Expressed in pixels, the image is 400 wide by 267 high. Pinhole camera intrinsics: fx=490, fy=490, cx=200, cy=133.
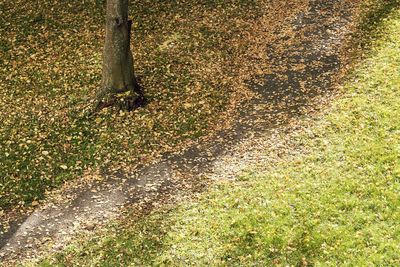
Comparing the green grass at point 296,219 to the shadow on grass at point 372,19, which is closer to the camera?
the green grass at point 296,219

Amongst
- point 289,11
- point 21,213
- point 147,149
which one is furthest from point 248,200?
point 289,11

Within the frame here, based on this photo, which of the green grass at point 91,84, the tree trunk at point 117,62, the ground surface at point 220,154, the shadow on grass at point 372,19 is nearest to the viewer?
the ground surface at point 220,154

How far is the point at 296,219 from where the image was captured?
12984 mm

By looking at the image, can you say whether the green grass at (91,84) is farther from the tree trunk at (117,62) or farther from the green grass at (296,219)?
the green grass at (296,219)

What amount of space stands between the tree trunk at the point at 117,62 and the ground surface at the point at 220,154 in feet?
12.7

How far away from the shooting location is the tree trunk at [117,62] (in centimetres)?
1822

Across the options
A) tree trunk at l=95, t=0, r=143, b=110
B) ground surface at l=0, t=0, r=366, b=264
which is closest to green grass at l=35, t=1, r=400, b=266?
ground surface at l=0, t=0, r=366, b=264

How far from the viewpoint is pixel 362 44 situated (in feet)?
69.7

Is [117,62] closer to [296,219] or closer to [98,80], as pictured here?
[98,80]

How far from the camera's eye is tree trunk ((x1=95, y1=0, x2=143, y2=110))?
1822 centimetres

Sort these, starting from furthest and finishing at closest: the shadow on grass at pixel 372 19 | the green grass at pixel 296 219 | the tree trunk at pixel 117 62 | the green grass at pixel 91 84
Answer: the shadow on grass at pixel 372 19
the tree trunk at pixel 117 62
the green grass at pixel 91 84
the green grass at pixel 296 219

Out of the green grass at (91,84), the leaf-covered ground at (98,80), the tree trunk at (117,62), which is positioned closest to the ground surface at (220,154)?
the leaf-covered ground at (98,80)

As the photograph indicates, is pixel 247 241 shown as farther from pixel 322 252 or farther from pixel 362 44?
pixel 362 44

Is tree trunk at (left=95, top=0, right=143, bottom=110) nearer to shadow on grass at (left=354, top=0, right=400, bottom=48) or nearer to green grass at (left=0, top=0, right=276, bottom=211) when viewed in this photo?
green grass at (left=0, top=0, right=276, bottom=211)
